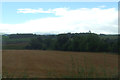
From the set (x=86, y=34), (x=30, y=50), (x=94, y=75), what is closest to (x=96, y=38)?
(x=86, y=34)

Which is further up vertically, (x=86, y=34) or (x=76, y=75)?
(x=86, y=34)

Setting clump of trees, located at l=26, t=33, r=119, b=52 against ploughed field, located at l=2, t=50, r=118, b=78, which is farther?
clump of trees, located at l=26, t=33, r=119, b=52

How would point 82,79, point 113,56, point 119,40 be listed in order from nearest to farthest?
point 82,79 → point 119,40 → point 113,56

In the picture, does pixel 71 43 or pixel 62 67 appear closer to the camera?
pixel 62 67

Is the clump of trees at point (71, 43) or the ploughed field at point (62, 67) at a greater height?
the clump of trees at point (71, 43)

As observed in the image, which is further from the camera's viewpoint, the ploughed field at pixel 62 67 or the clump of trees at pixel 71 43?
the clump of trees at pixel 71 43

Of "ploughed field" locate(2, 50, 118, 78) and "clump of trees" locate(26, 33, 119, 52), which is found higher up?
"clump of trees" locate(26, 33, 119, 52)

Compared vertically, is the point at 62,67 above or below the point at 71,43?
below

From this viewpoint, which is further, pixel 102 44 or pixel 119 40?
pixel 102 44

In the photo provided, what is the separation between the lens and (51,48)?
45.8 feet

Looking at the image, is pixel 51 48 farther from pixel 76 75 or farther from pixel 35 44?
pixel 76 75

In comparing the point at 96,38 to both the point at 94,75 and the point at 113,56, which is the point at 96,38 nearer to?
the point at 113,56

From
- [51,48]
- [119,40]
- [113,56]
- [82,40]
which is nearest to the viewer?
[119,40]

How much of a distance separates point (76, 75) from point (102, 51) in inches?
351
